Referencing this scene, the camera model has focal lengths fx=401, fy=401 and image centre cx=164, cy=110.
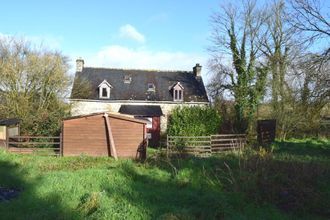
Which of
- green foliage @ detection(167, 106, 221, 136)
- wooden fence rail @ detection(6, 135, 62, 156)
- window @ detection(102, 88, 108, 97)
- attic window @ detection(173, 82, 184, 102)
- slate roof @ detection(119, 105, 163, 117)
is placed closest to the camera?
wooden fence rail @ detection(6, 135, 62, 156)

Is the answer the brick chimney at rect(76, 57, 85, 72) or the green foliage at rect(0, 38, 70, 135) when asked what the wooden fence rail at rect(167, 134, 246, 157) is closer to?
the green foliage at rect(0, 38, 70, 135)

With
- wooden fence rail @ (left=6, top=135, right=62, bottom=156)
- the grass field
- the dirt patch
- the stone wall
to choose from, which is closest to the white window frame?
the stone wall

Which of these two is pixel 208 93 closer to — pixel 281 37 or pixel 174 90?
pixel 174 90

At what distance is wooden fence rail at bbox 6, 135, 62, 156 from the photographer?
920 inches

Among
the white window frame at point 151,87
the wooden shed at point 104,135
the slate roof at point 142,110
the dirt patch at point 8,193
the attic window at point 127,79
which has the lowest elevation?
the dirt patch at point 8,193

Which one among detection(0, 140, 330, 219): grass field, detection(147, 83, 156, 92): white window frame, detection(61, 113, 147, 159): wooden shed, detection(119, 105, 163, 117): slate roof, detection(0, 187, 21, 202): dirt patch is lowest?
detection(0, 187, 21, 202): dirt patch

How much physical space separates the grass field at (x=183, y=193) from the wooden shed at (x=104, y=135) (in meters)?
10.4

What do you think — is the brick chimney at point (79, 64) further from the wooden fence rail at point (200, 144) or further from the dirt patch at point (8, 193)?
the dirt patch at point (8, 193)

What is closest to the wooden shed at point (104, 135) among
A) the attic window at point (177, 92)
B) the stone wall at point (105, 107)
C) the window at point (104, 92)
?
the stone wall at point (105, 107)

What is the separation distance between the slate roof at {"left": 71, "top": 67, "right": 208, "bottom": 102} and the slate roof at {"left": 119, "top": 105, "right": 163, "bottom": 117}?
3.38 ft

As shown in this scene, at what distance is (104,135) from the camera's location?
2461 centimetres

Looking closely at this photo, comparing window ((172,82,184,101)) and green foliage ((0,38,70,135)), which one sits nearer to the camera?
green foliage ((0,38,70,135))

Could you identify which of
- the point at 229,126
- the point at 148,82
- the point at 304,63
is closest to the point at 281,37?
the point at 229,126

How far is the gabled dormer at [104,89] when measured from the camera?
1548 inches
